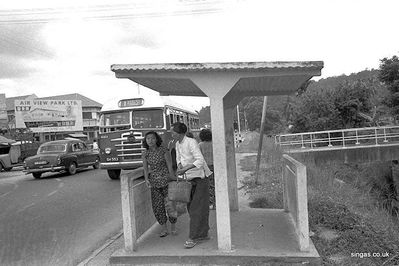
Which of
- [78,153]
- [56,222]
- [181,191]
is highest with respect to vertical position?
[78,153]

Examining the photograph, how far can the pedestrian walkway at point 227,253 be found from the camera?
15.8ft

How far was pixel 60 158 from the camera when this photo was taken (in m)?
16.9

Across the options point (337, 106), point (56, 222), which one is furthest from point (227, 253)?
point (337, 106)

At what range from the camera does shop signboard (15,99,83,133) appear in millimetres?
43094

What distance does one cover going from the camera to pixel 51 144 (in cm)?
1809

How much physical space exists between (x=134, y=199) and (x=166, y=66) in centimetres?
199

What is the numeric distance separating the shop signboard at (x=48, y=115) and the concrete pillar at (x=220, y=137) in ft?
136

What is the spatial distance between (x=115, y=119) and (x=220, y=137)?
360 inches

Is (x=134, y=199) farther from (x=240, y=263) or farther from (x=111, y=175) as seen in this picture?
(x=111, y=175)

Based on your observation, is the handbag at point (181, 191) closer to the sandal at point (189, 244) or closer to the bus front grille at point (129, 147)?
the sandal at point (189, 244)

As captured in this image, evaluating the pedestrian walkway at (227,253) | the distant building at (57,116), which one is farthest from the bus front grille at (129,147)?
the distant building at (57,116)

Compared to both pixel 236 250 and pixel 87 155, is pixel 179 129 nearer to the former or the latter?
pixel 236 250

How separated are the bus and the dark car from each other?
4027 mm

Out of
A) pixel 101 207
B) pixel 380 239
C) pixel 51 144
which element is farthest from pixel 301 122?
pixel 380 239
